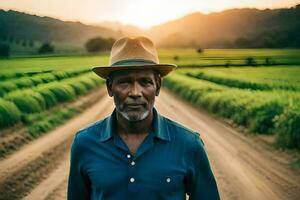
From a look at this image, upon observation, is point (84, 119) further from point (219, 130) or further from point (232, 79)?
point (232, 79)

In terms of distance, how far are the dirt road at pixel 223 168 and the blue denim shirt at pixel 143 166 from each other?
4.74m

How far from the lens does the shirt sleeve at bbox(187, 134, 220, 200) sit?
2.43 meters

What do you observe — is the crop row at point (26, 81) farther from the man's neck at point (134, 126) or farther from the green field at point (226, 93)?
the man's neck at point (134, 126)

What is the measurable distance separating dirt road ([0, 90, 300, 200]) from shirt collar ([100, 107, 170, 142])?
15.7 ft

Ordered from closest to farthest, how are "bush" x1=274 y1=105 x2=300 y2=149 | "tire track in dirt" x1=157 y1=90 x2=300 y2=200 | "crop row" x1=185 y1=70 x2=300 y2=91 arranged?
"tire track in dirt" x1=157 y1=90 x2=300 y2=200, "bush" x1=274 y1=105 x2=300 y2=149, "crop row" x1=185 y1=70 x2=300 y2=91

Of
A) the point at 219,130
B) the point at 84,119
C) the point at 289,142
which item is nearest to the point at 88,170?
the point at 289,142

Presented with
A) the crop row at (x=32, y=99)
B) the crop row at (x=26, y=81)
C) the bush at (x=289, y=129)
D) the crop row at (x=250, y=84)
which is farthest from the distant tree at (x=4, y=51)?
the bush at (x=289, y=129)

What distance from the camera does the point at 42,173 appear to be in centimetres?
851

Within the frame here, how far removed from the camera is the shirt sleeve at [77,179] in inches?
A: 97.8

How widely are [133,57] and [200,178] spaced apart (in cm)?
70

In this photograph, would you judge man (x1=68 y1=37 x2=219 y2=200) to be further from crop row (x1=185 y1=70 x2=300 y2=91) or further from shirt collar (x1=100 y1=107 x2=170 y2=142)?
crop row (x1=185 y1=70 x2=300 y2=91)

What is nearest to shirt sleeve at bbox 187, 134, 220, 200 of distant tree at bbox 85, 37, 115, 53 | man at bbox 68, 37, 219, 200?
man at bbox 68, 37, 219, 200

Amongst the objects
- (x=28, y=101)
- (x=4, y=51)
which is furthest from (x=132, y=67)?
(x=4, y=51)

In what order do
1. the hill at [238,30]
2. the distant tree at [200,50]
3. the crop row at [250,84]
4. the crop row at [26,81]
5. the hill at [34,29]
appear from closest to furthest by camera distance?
1. the crop row at [26,81]
2. the crop row at [250,84]
3. the hill at [238,30]
4. the hill at [34,29]
5. the distant tree at [200,50]
